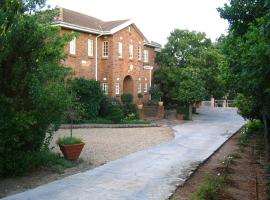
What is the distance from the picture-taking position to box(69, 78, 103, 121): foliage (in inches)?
1080

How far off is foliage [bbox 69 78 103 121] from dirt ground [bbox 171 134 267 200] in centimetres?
1170

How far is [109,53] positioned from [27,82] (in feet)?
76.5

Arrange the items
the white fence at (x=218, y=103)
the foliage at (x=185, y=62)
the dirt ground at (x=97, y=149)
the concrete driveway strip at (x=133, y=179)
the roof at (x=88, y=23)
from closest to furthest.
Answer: the concrete driveway strip at (x=133, y=179), the dirt ground at (x=97, y=149), the roof at (x=88, y=23), the foliage at (x=185, y=62), the white fence at (x=218, y=103)

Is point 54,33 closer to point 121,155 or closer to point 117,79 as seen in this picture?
point 121,155

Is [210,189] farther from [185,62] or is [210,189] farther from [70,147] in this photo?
[185,62]

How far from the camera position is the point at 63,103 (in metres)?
11.4

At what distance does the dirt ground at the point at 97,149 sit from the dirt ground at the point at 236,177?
3280mm

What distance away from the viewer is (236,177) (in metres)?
12.2

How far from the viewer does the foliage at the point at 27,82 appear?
31.4ft

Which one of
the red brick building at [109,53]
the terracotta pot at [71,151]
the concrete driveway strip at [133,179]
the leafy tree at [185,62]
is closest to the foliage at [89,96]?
the red brick building at [109,53]

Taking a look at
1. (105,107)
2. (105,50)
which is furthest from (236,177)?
(105,50)

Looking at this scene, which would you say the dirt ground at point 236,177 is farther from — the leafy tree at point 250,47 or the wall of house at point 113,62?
the wall of house at point 113,62

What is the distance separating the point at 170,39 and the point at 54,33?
2905 centimetres

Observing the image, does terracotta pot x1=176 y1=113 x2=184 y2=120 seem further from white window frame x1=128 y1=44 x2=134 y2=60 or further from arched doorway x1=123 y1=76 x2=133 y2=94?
white window frame x1=128 y1=44 x2=134 y2=60
